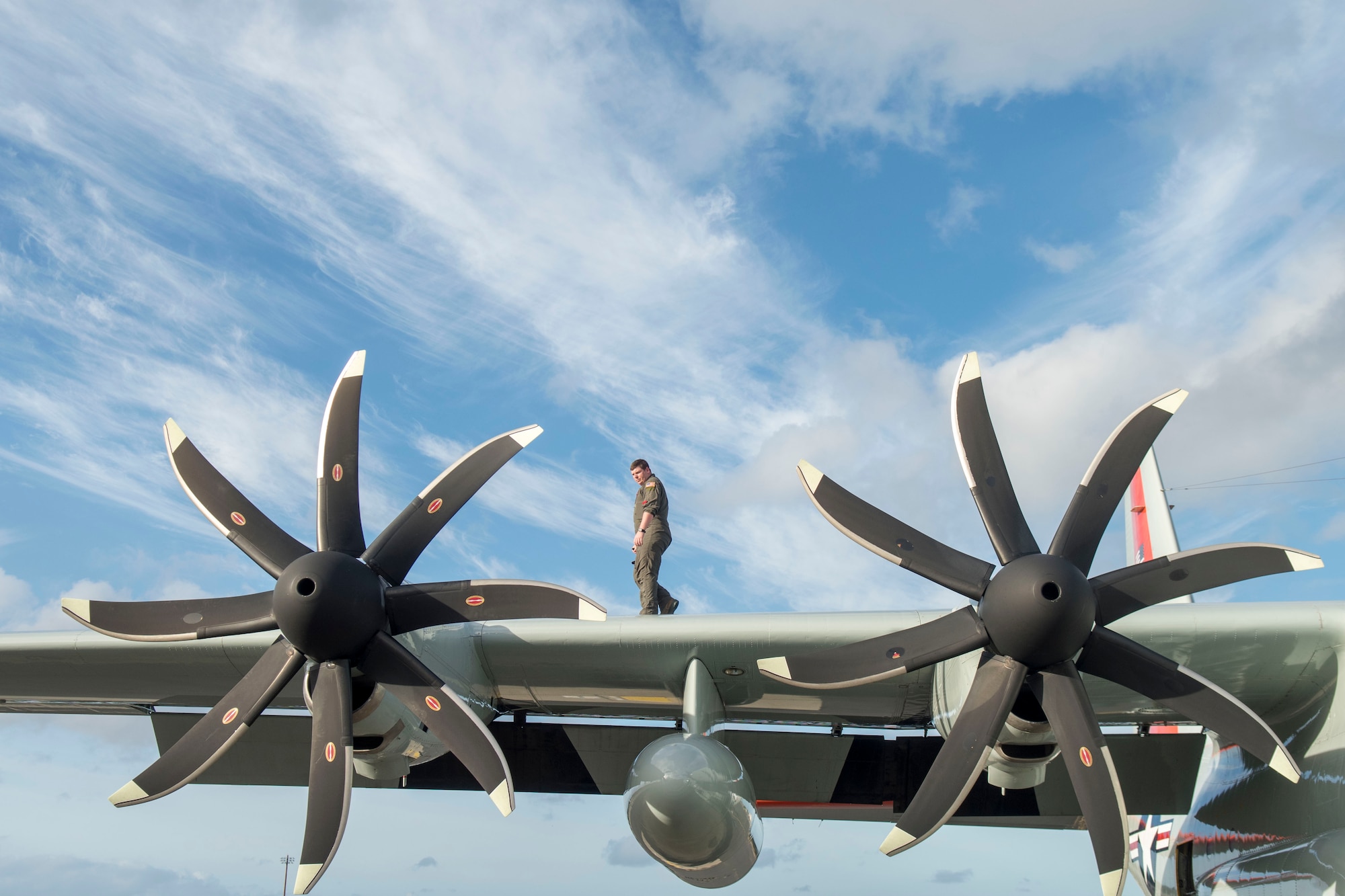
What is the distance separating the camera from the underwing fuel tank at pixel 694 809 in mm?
6742

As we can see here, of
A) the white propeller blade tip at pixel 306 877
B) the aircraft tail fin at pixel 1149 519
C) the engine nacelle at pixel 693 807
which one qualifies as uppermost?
the aircraft tail fin at pixel 1149 519

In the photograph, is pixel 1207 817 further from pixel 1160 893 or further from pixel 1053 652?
pixel 1053 652

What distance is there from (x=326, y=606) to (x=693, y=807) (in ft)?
9.02

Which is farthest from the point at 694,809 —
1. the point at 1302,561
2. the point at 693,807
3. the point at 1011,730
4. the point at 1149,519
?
the point at 1149,519

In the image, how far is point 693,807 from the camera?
265 inches

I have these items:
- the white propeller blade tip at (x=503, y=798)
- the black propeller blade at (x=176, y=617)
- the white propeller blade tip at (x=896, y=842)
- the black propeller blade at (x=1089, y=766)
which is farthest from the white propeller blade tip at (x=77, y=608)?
the black propeller blade at (x=1089, y=766)

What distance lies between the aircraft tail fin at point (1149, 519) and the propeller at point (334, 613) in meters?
8.74

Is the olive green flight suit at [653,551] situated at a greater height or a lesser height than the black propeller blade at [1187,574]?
greater

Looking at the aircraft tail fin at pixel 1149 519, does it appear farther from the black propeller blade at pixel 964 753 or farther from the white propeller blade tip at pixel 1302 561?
the black propeller blade at pixel 964 753

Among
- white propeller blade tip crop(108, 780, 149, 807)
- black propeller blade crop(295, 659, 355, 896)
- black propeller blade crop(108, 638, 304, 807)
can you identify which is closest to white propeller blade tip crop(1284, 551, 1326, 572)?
black propeller blade crop(295, 659, 355, 896)

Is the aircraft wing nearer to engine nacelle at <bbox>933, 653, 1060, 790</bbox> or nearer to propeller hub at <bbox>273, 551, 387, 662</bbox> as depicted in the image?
engine nacelle at <bbox>933, 653, 1060, 790</bbox>

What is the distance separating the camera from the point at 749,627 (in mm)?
8172

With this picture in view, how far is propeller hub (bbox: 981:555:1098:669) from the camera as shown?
6.72 meters

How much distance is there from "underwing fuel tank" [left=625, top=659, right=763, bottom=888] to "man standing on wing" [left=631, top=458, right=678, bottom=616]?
7.91 feet
